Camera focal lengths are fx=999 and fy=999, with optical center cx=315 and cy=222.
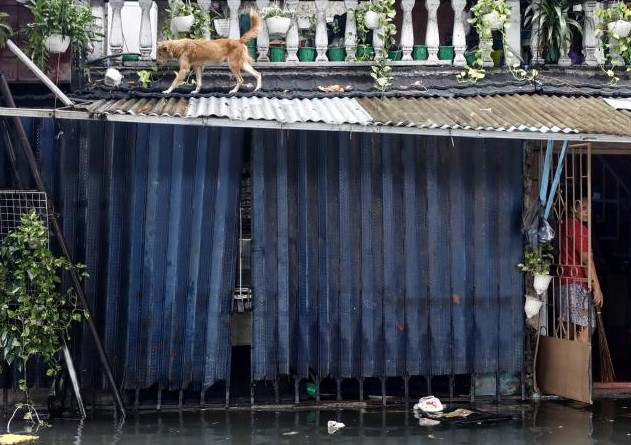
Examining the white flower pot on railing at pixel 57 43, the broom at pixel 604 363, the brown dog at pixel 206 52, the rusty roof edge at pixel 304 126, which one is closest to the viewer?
the rusty roof edge at pixel 304 126

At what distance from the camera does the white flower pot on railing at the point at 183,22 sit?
960 centimetres

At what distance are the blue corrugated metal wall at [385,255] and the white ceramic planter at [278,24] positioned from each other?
1.20 meters

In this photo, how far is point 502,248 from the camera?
9.41 m

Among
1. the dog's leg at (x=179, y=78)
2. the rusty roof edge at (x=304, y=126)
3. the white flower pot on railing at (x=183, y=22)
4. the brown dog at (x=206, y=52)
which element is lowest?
the rusty roof edge at (x=304, y=126)

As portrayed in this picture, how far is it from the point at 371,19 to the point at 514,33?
1.47 meters

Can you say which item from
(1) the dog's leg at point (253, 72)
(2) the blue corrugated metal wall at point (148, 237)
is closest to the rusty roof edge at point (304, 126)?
(2) the blue corrugated metal wall at point (148, 237)

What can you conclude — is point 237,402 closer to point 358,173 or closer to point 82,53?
point 358,173

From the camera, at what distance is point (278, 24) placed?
9625mm

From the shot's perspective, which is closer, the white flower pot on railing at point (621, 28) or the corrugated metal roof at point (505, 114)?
the corrugated metal roof at point (505, 114)

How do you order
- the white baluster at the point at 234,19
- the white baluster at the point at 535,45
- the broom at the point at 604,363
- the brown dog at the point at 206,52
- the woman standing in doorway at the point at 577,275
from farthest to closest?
the broom at the point at 604,363
the white baluster at the point at 535,45
the white baluster at the point at 234,19
the woman standing in doorway at the point at 577,275
the brown dog at the point at 206,52

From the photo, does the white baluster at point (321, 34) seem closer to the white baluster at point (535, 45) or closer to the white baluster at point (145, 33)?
the white baluster at point (145, 33)

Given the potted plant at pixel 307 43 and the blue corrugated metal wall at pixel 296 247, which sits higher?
the potted plant at pixel 307 43

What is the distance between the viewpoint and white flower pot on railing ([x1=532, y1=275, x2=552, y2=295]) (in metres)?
9.36

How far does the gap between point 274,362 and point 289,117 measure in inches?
89.0
